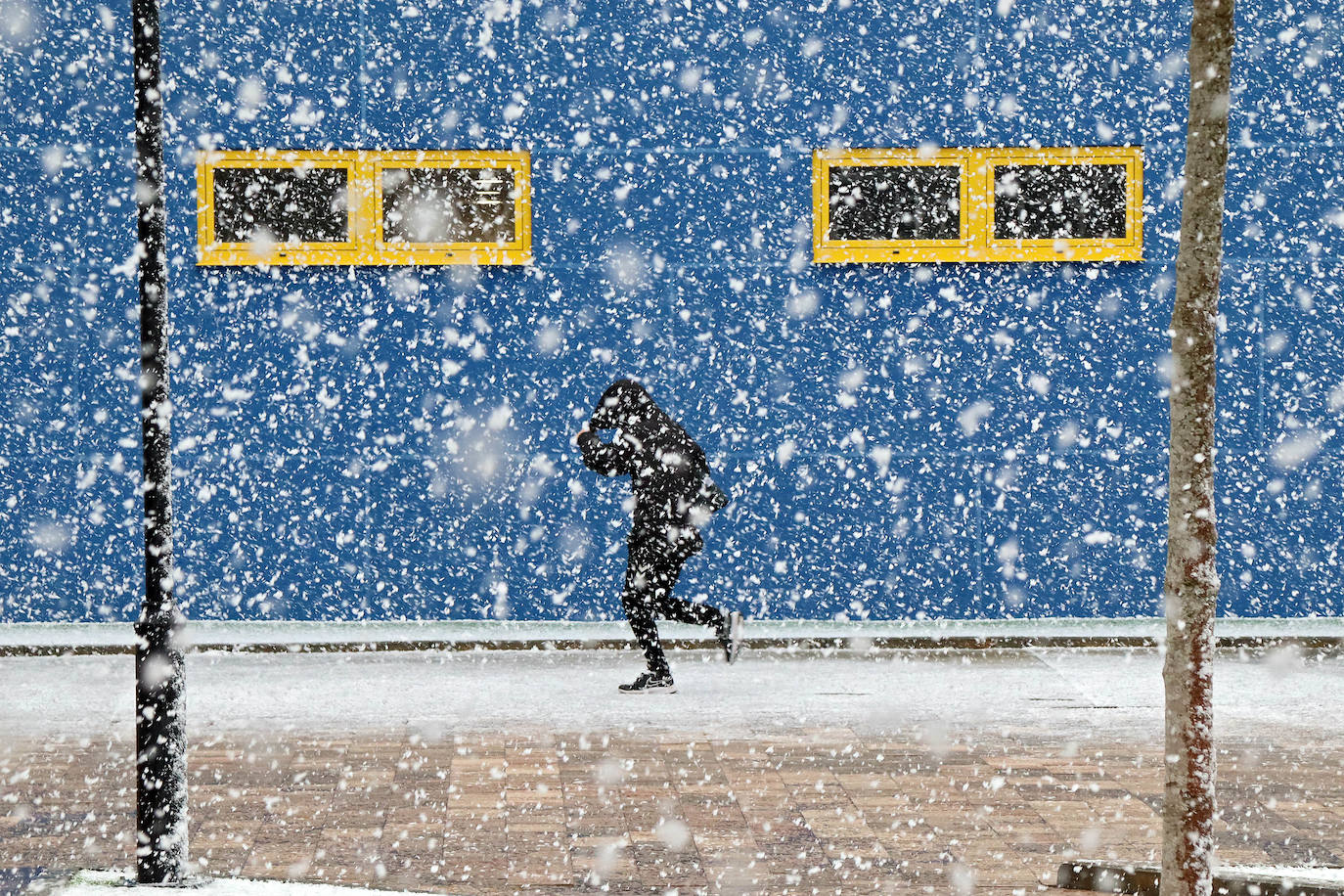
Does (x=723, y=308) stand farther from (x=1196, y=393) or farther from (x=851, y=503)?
(x=1196, y=393)

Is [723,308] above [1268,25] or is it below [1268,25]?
below

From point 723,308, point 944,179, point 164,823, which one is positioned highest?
point 944,179

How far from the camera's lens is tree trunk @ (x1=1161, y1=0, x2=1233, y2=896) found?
14.9ft

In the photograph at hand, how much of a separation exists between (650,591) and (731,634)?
3.16ft

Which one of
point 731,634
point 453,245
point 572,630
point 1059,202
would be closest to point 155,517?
point 731,634

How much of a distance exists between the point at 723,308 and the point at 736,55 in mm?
1903

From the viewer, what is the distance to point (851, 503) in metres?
12.8

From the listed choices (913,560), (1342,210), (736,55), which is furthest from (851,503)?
(1342,210)

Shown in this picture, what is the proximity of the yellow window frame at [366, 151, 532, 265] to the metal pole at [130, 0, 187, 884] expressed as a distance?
7021 millimetres

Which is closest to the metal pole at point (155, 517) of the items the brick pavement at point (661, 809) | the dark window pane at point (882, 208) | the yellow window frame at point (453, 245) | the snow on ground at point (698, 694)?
the brick pavement at point (661, 809)

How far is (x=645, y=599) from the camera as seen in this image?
992 centimetres

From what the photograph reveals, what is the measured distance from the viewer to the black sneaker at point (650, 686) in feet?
31.9

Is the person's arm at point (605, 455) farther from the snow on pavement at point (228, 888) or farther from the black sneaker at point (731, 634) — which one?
the snow on pavement at point (228, 888)

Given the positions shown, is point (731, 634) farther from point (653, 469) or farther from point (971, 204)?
point (971, 204)
